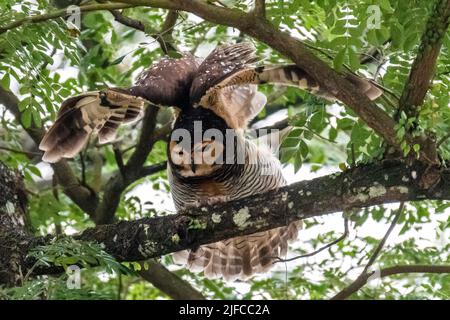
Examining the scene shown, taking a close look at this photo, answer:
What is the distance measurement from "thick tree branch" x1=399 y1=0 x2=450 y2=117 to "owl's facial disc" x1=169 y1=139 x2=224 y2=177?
3.55ft

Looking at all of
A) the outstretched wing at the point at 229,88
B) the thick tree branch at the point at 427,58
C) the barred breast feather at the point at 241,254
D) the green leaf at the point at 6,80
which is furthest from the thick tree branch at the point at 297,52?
the barred breast feather at the point at 241,254

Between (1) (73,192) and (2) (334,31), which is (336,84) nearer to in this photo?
(2) (334,31)

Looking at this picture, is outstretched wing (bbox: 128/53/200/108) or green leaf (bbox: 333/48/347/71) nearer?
green leaf (bbox: 333/48/347/71)

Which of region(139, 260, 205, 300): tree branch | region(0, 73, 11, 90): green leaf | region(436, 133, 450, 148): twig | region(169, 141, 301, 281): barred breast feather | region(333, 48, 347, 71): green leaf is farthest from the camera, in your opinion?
region(139, 260, 205, 300): tree branch

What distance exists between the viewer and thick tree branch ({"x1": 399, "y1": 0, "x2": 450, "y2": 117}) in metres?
3.13

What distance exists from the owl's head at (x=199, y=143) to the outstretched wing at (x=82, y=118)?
0.22 m

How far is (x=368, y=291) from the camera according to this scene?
539 centimetres

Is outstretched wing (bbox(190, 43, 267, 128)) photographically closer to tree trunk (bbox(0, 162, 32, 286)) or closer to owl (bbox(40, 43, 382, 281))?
owl (bbox(40, 43, 382, 281))

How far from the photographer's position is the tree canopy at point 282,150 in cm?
328

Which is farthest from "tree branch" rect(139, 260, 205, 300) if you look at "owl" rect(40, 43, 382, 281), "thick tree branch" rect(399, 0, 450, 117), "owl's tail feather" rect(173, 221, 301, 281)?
"thick tree branch" rect(399, 0, 450, 117)

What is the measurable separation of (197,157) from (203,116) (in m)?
0.19

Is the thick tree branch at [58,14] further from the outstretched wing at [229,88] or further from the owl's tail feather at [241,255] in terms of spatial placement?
the owl's tail feather at [241,255]

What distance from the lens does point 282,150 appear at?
4324 mm
